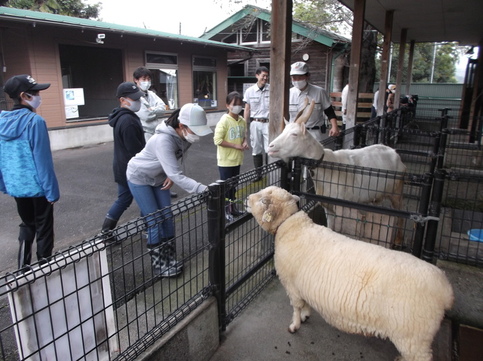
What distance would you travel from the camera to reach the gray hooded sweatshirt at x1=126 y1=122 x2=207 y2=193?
3.33m

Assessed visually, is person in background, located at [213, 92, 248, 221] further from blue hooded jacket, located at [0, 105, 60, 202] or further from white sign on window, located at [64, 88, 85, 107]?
white sign on window, located at [64, 88, 85, 107]

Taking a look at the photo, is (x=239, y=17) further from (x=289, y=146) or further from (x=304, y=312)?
(x=304, y=312)

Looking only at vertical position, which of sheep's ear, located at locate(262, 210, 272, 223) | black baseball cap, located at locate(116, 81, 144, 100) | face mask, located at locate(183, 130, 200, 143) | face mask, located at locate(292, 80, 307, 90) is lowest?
sheep's ear, located at locate(262, 210, 272, 223)

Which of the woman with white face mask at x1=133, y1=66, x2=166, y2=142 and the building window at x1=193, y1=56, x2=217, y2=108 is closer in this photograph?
the woman with white face mask at x1=133, y1=66, x2=166, y2=142

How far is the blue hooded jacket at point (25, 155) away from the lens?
11.1 ft

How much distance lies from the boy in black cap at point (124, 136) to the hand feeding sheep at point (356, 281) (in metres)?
2.25

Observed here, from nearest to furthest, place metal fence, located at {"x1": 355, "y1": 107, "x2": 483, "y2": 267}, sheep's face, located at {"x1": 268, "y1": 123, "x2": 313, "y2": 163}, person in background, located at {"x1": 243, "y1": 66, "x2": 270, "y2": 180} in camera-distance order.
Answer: metal fence, located at {"x1": 355, "y1": 107, "x2": 483, "y2": 267} → sheep's face, located at {"x1": 268, "y1": 123, "x2": 313, "y2": 163} → person in background, located at {"x1": 243, "y1": 66, "x2": 270, "y2": 180}

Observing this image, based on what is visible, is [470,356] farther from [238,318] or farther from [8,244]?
[8,244]

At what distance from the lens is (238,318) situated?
3041mm

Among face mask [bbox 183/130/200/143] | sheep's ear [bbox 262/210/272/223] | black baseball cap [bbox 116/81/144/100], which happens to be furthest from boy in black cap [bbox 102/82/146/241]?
sheep's ear [bbox 262/210/272/223]

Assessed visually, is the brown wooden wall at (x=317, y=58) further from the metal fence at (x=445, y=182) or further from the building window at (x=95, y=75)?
the metal fence at (x=445, y=182)

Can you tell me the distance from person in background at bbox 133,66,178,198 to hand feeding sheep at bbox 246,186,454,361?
151 inches

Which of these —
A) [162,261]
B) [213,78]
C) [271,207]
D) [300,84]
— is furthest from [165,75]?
[271,207]

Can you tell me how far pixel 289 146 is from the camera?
3.57 meters
